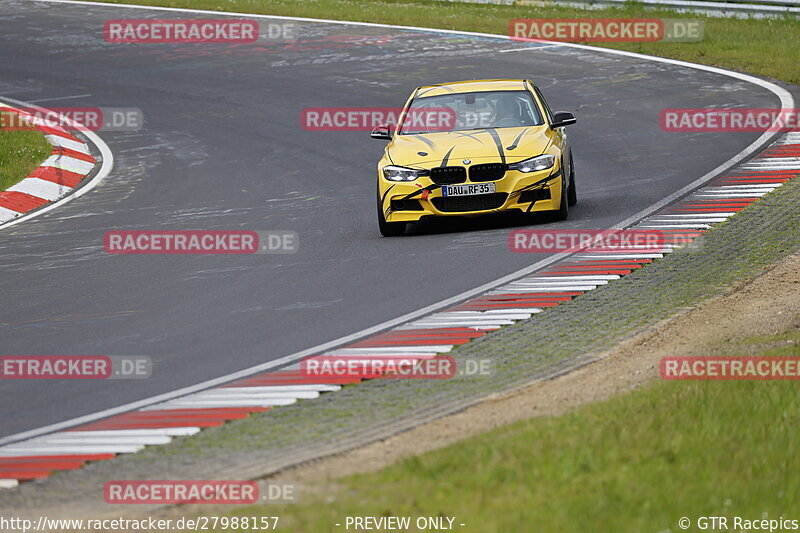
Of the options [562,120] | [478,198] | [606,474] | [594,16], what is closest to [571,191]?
[562,120]

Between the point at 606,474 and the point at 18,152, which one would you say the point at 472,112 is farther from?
the point at 606,474

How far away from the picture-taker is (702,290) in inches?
425

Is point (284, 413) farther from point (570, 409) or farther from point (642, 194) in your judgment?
point (642, 194)

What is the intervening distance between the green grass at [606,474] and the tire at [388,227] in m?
6.88

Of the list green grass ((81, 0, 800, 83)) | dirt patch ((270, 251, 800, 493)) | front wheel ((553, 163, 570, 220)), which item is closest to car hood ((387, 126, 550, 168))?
front wheel ((553, 163, 570, 220))

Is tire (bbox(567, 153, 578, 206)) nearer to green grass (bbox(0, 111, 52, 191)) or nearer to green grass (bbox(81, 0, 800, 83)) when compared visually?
green grass (bbox(0, 111, 52, 191))

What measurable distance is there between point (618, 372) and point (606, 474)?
2.43 meters

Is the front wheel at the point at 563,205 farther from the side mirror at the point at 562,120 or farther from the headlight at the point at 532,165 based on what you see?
the side mirror at the point at 562,120

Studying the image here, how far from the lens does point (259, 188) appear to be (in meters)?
17.9

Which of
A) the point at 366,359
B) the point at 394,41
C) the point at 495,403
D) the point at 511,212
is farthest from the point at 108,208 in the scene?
the point at 394,41

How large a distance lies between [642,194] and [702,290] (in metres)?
5.05

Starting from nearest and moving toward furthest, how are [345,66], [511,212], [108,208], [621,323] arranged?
[621,323] < [511,212] < [108,208] < [345,66]

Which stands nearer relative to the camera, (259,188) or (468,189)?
(468,189)

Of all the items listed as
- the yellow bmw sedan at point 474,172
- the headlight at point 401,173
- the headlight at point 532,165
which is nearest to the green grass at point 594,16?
the yellow bmw sedan at point 474,172
